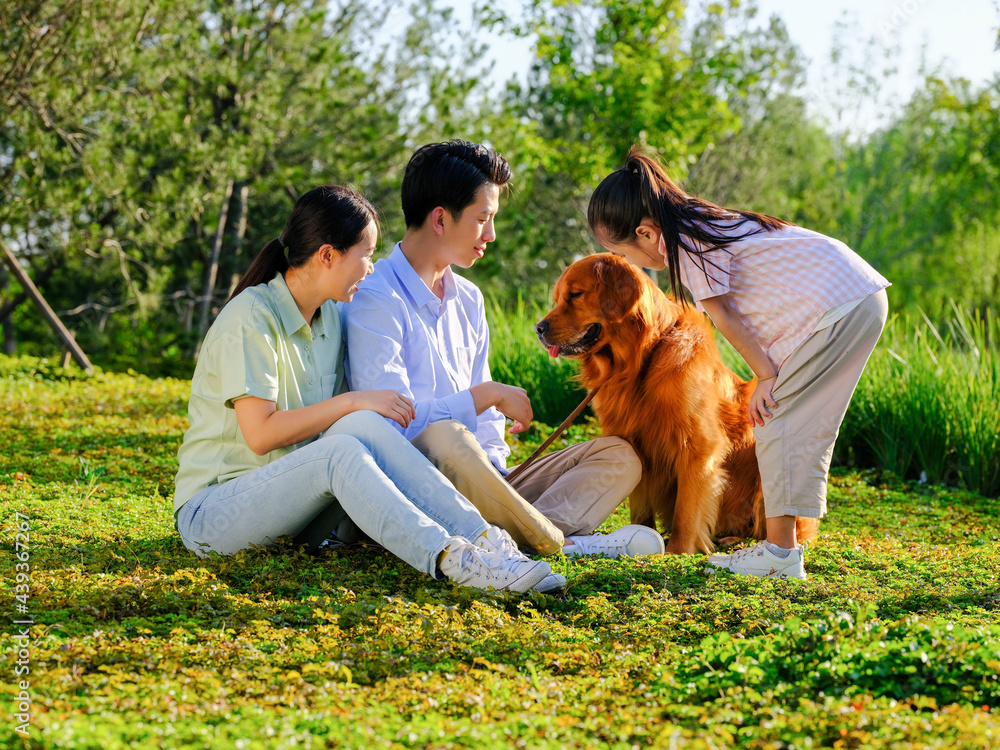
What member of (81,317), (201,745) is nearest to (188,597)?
(201,745)

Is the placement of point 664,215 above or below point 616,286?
above

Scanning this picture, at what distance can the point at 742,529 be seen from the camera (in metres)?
4.01

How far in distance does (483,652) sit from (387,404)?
100cm

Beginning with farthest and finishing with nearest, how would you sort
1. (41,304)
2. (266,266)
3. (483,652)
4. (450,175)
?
1. (41,304)
2. (450,175)
3. (266,266)
4. (483,652)

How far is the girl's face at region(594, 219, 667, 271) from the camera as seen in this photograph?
10.7 ft

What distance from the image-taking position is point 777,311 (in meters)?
3.21

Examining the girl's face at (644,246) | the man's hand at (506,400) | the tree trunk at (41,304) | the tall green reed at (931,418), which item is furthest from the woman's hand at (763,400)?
the tree trunk at (41,304)

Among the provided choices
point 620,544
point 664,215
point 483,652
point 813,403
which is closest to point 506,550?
point 483,652

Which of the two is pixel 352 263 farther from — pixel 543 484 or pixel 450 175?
pixel 543 484

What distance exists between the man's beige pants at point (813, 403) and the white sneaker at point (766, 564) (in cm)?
17

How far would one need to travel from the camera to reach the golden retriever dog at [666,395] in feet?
12.1

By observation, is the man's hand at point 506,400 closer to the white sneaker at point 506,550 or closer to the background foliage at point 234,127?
the white sneaker at point 506,550

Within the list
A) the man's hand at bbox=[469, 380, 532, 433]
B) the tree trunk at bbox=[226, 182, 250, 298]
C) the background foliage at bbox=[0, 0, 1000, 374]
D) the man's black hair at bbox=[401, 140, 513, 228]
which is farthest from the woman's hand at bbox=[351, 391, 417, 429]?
the tree trunk at bbox=[226, 182, 250, 298]

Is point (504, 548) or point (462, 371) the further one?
point (462, 371)
